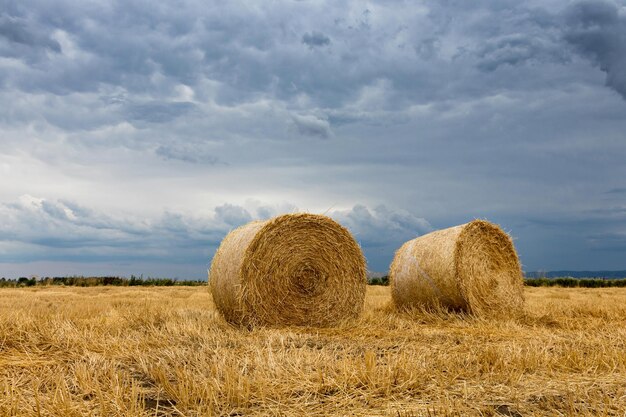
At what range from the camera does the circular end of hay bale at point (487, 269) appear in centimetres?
1016

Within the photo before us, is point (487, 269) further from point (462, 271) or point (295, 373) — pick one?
point (295, 373)

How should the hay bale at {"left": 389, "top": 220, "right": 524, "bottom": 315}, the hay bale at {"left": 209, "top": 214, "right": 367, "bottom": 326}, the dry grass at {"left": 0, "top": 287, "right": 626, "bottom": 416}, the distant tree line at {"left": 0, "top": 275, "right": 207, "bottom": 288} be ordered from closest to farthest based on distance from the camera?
the dry grass at {"left": 0, "top": 287, "right": 626, "bottom": 416} < the hay bale at {"left": 209, "top": 214, "right": 367, "bottom": 326} < the hay bale at {"left": 389, "top": 220, "right": 524, "bottom": 315} < the distant tree line at {"left": 0, "top": 275, "right": 207, "bottom": 288}

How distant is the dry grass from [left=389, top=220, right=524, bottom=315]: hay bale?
2189 mm

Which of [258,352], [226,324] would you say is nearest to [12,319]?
[226,324]

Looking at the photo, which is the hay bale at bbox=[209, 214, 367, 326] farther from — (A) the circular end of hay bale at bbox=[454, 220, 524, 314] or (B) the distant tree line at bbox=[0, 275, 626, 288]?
(B) the distant tree line at bbox=[0, 275, 626, 288]

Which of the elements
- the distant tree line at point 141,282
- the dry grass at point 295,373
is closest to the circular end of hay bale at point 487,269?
the dry grass at point 295,373

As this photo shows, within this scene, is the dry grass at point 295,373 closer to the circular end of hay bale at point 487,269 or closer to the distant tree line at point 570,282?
the circular end of hay bale at point 487,269

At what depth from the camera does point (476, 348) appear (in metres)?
6.29

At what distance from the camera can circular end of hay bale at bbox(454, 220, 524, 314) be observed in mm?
10156

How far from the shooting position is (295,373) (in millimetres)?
4688

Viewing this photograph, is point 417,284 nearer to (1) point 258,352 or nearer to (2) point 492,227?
(2) point 492,227

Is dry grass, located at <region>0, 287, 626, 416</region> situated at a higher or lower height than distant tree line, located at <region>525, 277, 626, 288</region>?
lower

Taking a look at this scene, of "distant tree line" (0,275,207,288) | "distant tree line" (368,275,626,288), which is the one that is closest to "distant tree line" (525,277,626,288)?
"distant tree line" (368,275,626,288)

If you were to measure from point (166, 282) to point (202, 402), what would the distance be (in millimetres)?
23262
